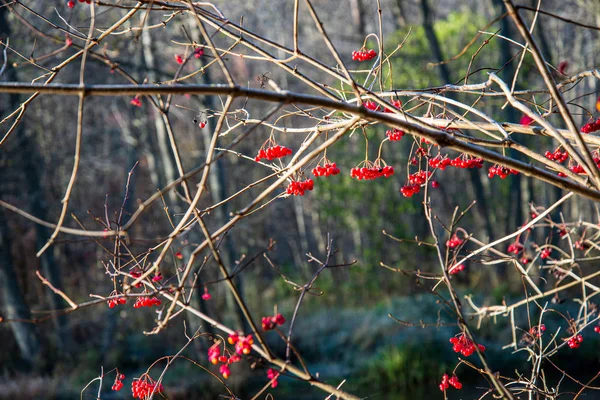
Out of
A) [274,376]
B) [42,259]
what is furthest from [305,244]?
[274,376]

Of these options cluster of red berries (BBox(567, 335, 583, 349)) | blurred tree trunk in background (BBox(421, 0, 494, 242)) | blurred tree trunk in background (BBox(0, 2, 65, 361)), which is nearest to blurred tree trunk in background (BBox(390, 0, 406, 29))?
blurred tree trunk in background (BBox(421, 0, 494, 242))

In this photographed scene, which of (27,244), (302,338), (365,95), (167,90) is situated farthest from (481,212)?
(167,90)

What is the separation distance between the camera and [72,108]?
496 inches

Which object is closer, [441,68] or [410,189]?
[410,189]

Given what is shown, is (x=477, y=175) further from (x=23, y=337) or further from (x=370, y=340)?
(x=23, y=337)

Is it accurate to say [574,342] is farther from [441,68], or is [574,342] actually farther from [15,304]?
[15,304]

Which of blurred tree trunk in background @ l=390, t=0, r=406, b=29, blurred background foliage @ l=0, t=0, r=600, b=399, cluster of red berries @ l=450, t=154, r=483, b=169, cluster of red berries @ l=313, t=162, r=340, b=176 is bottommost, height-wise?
blurred background foliage @ l=0, t=0, r=600, b=399

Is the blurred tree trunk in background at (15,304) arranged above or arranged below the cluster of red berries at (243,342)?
below

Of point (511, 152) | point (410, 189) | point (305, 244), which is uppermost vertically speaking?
point (410, 189)

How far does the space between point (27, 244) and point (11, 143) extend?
3097 mm

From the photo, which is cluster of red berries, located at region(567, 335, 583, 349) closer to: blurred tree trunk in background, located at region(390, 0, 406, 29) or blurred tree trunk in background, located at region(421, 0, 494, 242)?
blurred tree trunk in background, located at region(421, 0, 494, 242)

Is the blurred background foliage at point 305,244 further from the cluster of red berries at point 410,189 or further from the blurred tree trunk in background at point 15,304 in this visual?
the cluster of red berries at point 410,189

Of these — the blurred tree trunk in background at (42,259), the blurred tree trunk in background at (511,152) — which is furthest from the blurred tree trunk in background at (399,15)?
the blurred tree trunk in background at (42,259)

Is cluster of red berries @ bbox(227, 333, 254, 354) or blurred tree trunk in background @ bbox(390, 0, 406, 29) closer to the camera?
cluster of red berries @ bbox(227, 333, 254, 354)
